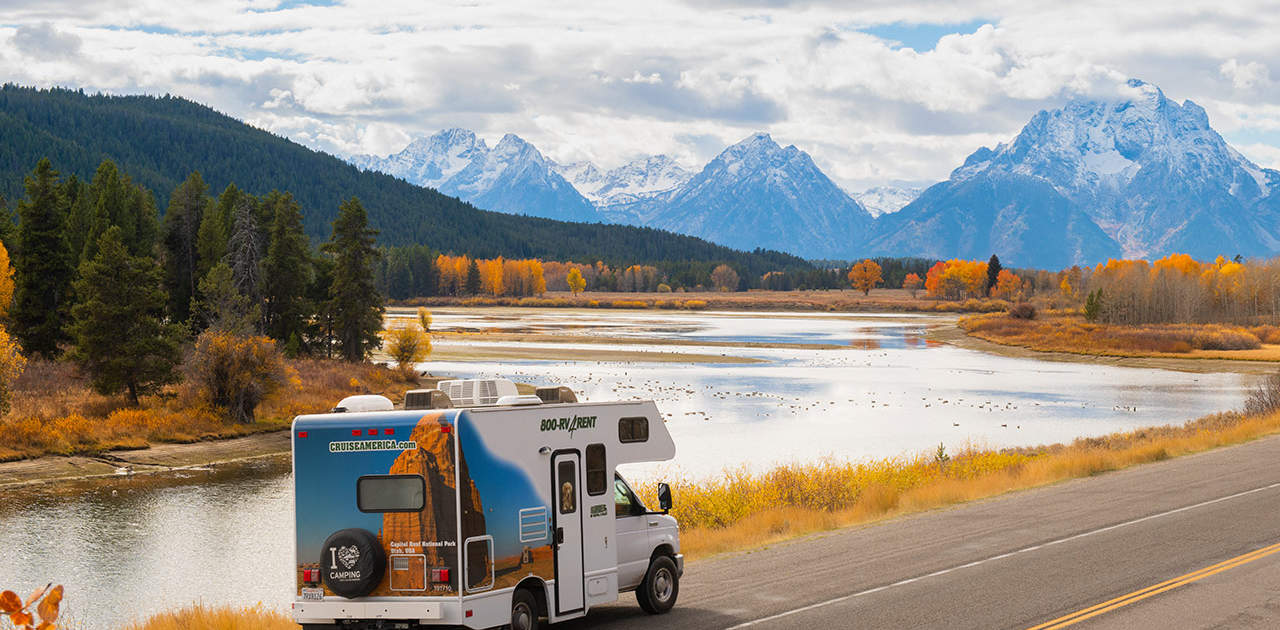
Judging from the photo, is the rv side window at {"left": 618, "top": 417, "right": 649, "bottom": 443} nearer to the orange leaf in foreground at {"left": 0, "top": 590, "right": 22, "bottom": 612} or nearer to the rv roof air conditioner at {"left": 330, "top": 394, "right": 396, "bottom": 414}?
the rv roof air conditioner at {"left": 330, "top": 394, "right": 396, "bottom": 414}

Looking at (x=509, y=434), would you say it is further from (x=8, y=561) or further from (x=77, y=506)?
(x=77, y=506)

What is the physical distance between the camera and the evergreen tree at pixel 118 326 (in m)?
48.1

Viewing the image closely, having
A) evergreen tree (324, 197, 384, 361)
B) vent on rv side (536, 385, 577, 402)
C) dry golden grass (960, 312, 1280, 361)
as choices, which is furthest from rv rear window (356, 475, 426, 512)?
dry golden grass (960, 312, 1280, 361)

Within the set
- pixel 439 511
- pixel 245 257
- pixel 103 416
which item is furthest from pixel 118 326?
pixel 439 511

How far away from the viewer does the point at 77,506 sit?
32.2 metres

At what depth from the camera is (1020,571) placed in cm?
1756

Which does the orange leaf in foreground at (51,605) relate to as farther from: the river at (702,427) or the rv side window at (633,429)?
the river at (702,427)

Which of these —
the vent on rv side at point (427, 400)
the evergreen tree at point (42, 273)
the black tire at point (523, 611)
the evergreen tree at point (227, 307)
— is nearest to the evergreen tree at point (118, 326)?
the evergreen tree at point (227, 307)

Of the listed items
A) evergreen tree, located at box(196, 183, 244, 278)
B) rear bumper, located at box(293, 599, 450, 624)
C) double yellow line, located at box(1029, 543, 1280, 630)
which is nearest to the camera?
rear bumper, located at box(293, 599, 450, 624)

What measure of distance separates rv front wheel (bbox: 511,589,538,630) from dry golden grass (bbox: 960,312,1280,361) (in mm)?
94916

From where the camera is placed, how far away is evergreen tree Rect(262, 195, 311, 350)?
71.1 m

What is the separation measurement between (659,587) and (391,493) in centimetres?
462

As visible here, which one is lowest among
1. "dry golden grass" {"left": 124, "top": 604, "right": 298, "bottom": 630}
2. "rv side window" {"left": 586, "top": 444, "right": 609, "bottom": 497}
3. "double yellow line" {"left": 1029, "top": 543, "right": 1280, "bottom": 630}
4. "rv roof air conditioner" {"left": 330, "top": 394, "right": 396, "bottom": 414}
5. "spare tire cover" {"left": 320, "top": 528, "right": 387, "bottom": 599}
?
"double yellow line" {"left": 1029, "top": 543, "right": 1280, "bottom": 630}

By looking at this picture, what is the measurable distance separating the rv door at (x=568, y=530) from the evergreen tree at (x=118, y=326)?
4023cm
